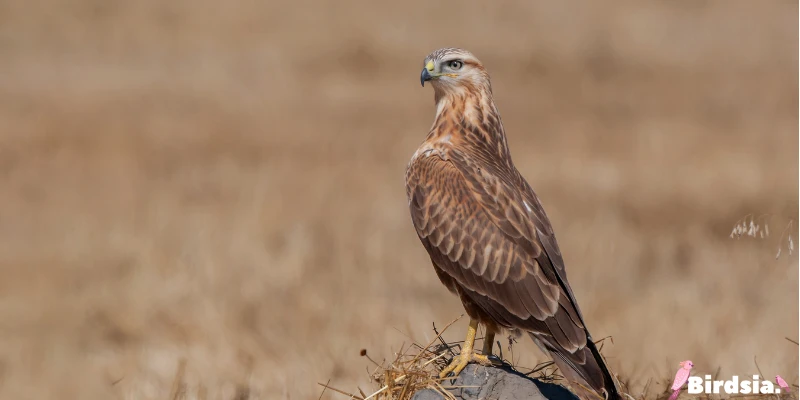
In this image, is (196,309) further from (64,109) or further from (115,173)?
(64,109)

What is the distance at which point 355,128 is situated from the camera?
63.5 feet

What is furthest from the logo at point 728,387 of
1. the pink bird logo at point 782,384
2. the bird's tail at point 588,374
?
the bird's tail at point 588,374

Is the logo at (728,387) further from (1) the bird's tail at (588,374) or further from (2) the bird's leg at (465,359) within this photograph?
(2) the bird's leg at (465,359)

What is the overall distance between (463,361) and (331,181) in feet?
34.5

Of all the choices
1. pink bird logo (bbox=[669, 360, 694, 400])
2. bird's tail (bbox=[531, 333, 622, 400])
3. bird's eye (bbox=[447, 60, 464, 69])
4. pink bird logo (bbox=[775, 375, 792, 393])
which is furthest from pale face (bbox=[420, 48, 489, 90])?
pink bird logo (bbox=[775, 375, 792, 393])

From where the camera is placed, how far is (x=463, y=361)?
5637mm

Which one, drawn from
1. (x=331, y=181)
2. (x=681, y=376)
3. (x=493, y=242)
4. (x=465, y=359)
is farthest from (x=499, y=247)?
(x=331, y=181)

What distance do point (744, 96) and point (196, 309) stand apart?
13749 mm

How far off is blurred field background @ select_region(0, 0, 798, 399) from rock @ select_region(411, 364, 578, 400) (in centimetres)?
146

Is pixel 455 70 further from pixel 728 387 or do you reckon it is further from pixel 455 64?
pixel 728 387

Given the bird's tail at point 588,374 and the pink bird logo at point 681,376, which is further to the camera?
the pink bird logo at point 681,376

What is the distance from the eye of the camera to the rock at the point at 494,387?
549 cm

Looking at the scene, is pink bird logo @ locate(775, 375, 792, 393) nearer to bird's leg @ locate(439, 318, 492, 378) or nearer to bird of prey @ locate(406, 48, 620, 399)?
bird of prey @ locate(406, 48, 620, 399)

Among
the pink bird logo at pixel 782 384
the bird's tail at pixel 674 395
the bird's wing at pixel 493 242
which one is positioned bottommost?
the bird's tail at pixel 674 395
